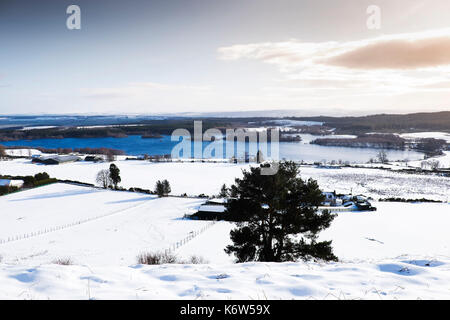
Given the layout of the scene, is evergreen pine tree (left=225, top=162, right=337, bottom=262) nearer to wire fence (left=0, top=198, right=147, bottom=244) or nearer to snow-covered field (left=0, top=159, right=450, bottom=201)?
wire fence (left=0, top=198, right=147, bottom=244)

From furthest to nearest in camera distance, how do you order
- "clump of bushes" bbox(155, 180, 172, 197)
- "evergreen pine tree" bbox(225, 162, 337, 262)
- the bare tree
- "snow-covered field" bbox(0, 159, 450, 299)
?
the bare tree → "clump of bushes" bbox(155, 180, 172, 197) → "evergreen pine tree" bbox(225, 162, 337, 262) → "snow-covered field" bbox(0, 159, 450, 299)

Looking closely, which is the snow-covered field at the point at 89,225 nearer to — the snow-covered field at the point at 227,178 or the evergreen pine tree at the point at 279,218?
the evergreen pine tree at the point at 279,218

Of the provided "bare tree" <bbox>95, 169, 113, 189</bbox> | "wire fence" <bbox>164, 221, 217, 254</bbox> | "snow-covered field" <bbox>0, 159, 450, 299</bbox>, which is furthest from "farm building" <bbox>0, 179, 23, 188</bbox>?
"wire fence" <bbox>164, 221, 217, 254</bbox>

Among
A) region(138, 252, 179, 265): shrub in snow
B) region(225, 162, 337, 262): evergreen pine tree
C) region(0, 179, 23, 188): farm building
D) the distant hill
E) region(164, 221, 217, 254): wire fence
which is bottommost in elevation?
region(164, 221, 217, 254): wire fence

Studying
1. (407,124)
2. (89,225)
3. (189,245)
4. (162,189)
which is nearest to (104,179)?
(162,189)

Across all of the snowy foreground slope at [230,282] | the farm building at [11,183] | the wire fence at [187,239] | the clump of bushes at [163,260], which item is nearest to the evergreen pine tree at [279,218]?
the clump of bushes at [163,260]

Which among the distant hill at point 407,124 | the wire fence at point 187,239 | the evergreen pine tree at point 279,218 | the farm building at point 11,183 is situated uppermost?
the distant hill at point 407,124

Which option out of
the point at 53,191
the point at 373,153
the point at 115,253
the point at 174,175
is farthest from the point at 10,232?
the point at 373,153

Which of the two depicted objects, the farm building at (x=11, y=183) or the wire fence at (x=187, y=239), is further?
the farm building at (x=11, y=183)

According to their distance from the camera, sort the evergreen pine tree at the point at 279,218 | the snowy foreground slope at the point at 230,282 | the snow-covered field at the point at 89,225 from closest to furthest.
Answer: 1. the snowy foreground slope at the point at 230,282
2. the evergreen pine tree at the point at 279,218
3. the snow-covered field at the point at 89,225

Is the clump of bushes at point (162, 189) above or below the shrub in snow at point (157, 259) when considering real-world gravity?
below
